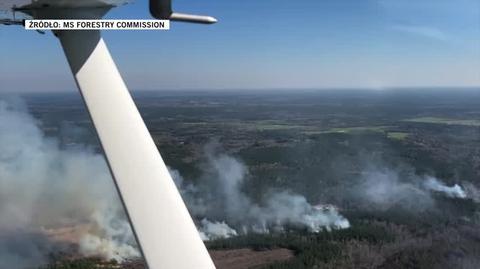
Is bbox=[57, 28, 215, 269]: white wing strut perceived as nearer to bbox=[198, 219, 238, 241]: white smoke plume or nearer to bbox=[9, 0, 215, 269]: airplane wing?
bbox=[9, 0, 215, 269]: airplane wing

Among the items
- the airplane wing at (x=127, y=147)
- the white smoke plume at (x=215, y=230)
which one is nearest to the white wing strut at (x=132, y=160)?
the airplane wing at (x=127, y=147)

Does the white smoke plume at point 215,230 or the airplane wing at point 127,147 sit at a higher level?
the airplane wing at point 127,147

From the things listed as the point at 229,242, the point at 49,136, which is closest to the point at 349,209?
the point at 229,242

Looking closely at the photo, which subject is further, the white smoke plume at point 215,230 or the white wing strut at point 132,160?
the white smoke plume at point 215,230

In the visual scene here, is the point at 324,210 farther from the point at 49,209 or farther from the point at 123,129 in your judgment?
the point at 123,129

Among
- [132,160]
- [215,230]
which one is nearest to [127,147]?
[132,160]

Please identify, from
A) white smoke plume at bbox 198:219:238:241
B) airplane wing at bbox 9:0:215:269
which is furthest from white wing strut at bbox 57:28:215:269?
white smoke plume at bbox 198:219:238:241

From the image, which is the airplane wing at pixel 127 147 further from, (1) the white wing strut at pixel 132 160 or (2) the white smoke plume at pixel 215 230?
(2) the white smoke plume at pixel 215 230

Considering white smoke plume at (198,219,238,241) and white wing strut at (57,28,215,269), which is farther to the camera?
white smoke plume at (198,219,238,241)

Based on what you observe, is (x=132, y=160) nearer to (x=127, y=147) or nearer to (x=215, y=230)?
(x=127, y=147)
